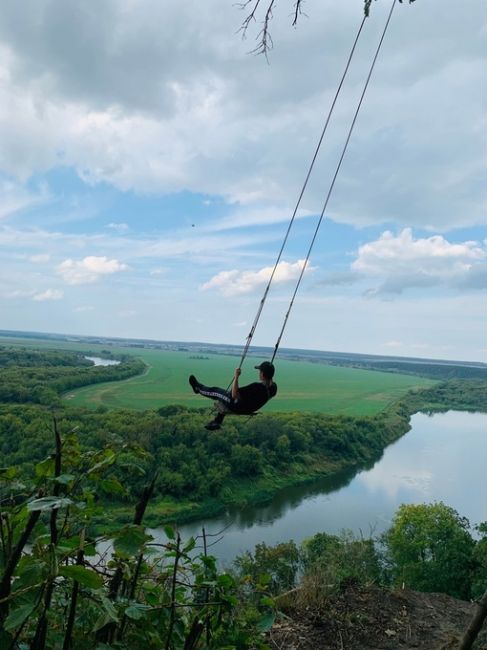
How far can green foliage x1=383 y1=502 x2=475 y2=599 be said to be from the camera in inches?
446

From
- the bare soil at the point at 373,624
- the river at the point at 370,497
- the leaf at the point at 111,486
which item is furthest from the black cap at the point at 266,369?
the river at the point at 370,497

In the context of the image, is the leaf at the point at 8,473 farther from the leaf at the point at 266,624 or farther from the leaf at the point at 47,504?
the leaf at the point at 266,624

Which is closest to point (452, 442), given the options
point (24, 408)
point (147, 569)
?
point (24, 408)

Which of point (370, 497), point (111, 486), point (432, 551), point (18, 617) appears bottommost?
point (370, 497)

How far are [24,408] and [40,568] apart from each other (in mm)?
34314

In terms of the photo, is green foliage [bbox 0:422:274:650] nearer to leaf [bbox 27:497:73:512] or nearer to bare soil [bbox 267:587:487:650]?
leaf [bbox 27:497:73:512]

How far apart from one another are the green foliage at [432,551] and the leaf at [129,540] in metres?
12.2

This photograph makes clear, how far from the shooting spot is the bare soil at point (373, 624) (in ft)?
13.0

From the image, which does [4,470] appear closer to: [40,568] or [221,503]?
[40,568]

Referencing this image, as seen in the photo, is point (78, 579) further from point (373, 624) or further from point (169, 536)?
point (373, 624)

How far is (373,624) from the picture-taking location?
4.40m

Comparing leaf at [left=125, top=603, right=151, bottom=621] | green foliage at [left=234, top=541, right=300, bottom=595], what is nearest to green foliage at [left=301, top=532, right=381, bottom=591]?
green foliage at [left=234, top=541, right=300, bottom=595]

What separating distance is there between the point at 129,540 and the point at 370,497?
2552 cm

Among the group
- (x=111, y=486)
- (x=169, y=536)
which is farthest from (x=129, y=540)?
(x=169, y=536)
